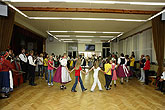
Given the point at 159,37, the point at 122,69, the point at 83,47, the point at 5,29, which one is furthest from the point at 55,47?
the point at 159,37

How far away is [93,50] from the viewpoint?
18.6 m

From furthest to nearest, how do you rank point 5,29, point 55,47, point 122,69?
point 55,47, point 122,69, point 5,29

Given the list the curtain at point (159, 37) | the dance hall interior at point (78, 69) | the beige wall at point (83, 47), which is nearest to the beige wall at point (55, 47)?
the beige wall at point (83, 47)

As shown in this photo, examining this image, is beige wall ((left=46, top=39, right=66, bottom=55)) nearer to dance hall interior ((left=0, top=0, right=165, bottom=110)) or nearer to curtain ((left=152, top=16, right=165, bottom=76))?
dance hall interior ((left=0, top=0, right=165, bottom=110))

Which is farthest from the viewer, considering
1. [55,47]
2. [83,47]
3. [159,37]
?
[83,47]

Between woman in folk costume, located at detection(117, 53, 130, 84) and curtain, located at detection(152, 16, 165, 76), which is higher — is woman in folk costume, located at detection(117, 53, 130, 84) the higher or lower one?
the lower one

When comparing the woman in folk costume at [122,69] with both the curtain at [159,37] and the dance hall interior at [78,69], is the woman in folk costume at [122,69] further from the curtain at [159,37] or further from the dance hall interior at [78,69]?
the curtain at [159,37]

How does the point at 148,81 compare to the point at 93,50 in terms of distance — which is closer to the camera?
the point at 148,81

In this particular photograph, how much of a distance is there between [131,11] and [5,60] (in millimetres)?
5195

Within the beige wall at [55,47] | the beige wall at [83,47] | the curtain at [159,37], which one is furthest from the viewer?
the beige wall at [83,47]

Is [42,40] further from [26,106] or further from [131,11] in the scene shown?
[26,106]

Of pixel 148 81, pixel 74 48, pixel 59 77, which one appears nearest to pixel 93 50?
pixel 74 48

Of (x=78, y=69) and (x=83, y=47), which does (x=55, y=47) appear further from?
(x=78, y=69)

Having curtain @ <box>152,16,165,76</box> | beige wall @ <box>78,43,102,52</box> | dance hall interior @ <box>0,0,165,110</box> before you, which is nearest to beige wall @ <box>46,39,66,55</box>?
beige wall @ <box>78,43,102,52</box>
